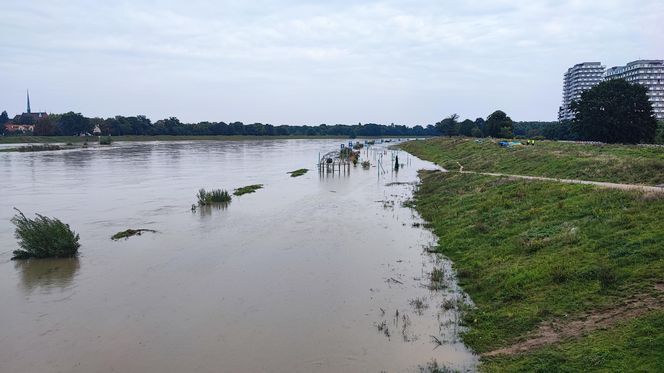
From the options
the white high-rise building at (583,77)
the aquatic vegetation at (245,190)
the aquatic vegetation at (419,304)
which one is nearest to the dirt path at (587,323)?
the aquatic vegetation at (419,304)

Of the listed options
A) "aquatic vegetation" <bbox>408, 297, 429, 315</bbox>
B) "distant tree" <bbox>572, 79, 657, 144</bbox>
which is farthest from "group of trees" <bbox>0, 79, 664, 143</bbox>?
"aquatic vegetation" <bbox>408, 297, 429, 315</bbox>

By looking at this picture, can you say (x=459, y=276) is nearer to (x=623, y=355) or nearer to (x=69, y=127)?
(x=623, y=355)

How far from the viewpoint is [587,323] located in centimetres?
1156

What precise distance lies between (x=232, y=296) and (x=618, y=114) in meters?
A: 56.3

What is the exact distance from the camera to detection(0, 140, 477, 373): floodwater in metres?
12.4

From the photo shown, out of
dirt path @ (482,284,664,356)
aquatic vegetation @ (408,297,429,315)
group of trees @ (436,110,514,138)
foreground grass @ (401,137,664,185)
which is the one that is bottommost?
aquatic vegetation @ (408,297,429,315)

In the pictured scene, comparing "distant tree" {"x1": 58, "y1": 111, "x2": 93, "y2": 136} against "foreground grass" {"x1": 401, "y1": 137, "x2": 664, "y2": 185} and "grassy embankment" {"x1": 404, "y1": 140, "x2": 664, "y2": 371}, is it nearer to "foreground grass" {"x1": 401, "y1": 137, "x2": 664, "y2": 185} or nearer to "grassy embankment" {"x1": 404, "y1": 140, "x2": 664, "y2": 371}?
"foreground grass" {"x1": 401, "y1": 137, "x2": 664, "y2": 185}

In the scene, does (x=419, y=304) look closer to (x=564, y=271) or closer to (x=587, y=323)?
(x=564, y=271)

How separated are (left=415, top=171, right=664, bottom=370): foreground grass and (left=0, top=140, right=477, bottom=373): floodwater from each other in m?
1.03

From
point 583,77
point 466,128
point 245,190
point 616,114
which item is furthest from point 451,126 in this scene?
point 245,190

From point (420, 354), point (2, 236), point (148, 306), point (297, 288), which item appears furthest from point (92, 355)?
point (2, 236)

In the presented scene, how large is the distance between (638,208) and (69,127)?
168m

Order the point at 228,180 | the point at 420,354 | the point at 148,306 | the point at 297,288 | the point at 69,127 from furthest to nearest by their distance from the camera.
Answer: the point at 69,127 → the point at 228,180 → the point at 297,288 → the point at 148,306 → the point at 420,354

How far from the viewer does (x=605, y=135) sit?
2307 inches
